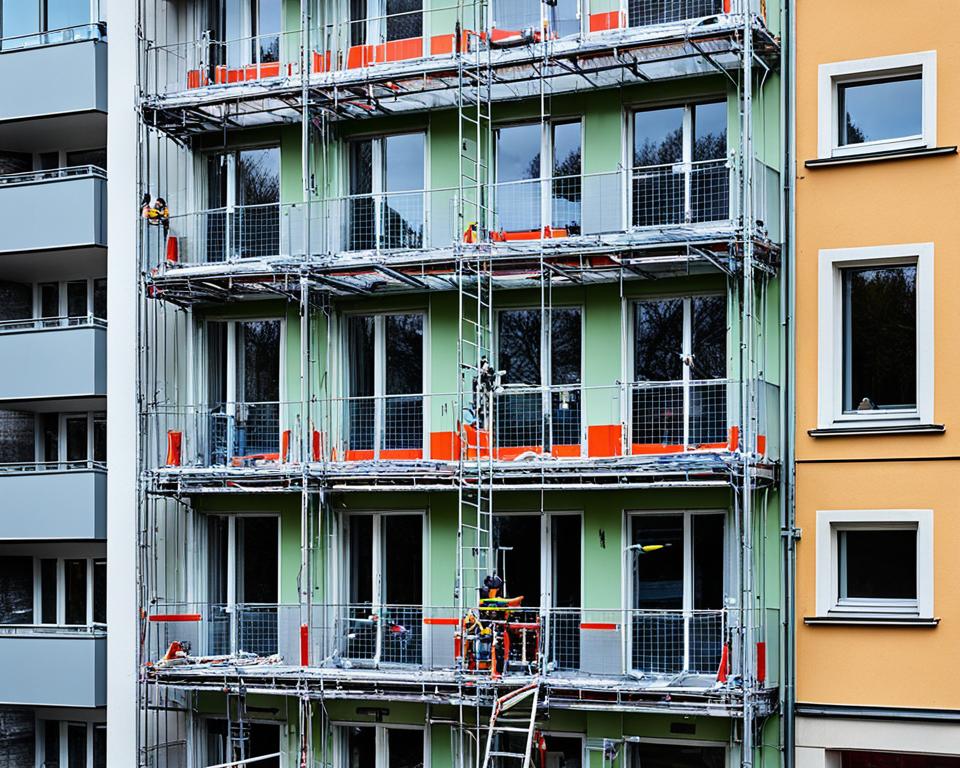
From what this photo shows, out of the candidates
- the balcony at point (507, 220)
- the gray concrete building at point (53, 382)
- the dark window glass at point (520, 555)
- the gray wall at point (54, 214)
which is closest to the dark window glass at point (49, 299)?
the gray concrete building at point (53, 382)

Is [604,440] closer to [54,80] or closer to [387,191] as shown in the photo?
[387,191]

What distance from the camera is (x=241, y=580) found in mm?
21188

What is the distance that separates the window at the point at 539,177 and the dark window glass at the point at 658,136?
2.24ft

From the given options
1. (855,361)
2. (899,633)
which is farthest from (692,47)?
(899,633)

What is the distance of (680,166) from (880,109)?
2.24 meters

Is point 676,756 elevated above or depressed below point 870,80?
below

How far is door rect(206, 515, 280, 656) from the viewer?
20609mm

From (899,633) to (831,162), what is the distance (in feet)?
16.4

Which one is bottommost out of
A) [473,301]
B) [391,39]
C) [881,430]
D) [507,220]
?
[881,430]

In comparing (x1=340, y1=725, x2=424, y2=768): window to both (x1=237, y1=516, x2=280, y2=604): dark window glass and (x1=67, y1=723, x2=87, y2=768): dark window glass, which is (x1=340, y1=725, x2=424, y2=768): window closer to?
(x1=237, y1=516, x2=280, y2=604): dark window glass

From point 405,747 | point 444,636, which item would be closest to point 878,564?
point 444,636

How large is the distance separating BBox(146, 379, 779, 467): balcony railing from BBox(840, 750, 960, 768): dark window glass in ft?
10.7

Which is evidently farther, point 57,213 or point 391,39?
point 57,213

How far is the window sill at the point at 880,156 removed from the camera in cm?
1752
